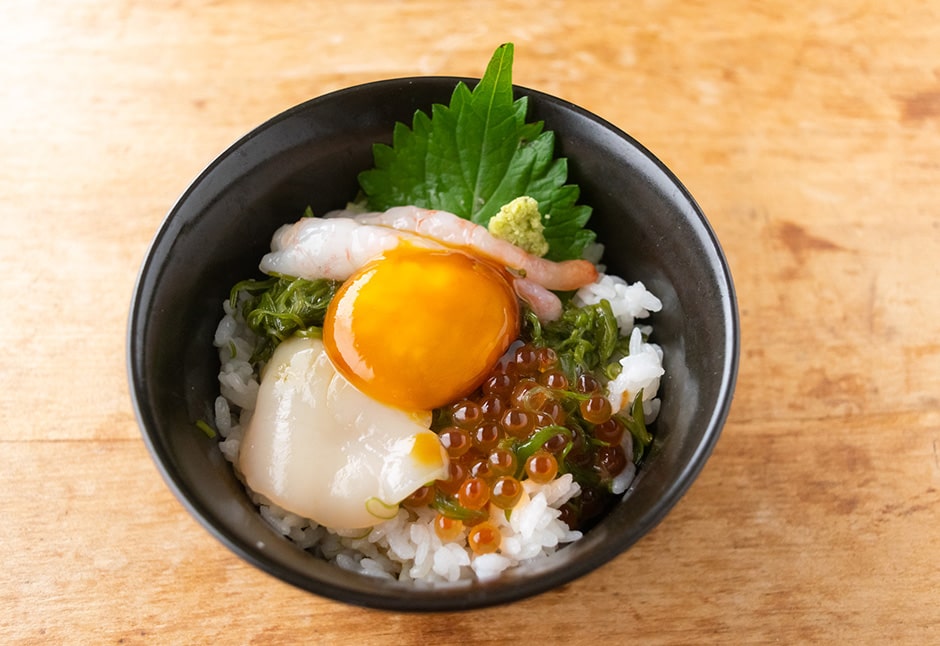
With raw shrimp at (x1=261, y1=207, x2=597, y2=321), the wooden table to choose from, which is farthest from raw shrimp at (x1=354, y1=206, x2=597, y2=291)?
the wooden table

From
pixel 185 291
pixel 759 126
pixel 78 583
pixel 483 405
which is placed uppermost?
pixel 759 126

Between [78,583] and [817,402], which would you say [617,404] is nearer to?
[817,402]

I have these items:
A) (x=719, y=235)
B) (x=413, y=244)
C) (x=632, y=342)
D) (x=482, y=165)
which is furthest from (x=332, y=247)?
(x=719, y=235)

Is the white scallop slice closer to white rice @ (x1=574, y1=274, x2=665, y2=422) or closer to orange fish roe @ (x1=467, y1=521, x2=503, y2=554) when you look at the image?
orange fish roe @ (x1=467, y1=521, x2=503, y2=554)

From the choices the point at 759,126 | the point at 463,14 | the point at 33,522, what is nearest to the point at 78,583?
the point at 33,522

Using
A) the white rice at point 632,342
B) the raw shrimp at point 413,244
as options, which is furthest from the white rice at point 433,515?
the raw shrimp at point 413,244
